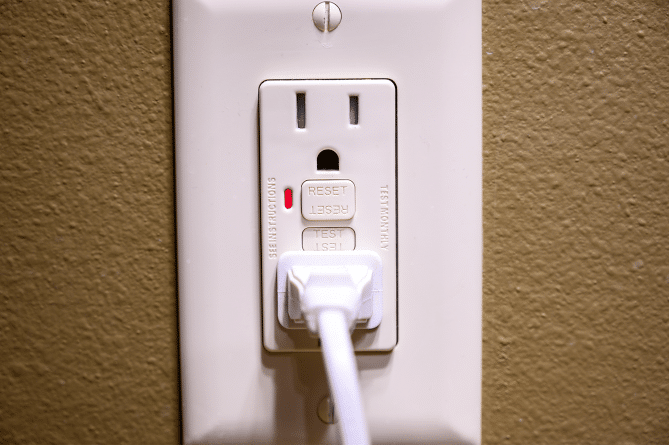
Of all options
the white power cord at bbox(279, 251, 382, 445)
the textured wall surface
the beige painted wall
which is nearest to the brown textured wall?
the beige painted wall

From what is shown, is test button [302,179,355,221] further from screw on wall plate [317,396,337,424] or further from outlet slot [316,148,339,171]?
screw on wall plate [317,396,337,424]

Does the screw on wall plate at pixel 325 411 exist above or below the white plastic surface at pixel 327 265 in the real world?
below

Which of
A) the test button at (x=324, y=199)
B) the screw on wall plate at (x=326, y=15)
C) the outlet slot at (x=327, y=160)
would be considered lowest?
the test button at (x=324, y=199)

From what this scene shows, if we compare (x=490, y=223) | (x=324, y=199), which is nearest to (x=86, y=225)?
(x=324, y=199)

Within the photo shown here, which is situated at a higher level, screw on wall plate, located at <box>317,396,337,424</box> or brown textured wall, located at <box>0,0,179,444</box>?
brown textured wall, located at <box>0,0,179,444</box>

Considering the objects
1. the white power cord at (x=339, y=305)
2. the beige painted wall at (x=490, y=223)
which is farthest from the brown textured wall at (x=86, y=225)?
the white power cord at (x=339, y=305)

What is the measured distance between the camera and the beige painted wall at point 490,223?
0.28m

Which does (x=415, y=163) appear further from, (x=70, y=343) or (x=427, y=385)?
(x=70, y=343)

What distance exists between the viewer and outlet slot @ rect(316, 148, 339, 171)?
0.27 m

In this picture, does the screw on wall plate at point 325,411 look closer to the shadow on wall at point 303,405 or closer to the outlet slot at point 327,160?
the shadow on wall at point 303,405

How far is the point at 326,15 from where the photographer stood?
27 centimetres

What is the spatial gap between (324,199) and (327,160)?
0.03 m

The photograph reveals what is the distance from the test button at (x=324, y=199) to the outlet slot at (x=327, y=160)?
11 mm

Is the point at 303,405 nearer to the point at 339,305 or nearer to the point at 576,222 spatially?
the point at 339,305
